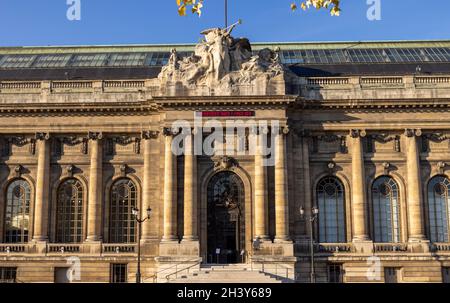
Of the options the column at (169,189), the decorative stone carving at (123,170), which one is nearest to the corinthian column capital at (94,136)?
the decorative stone carving at (123,170)

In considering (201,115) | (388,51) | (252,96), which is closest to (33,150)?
(201,115)

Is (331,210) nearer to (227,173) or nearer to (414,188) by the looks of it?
(414,188)

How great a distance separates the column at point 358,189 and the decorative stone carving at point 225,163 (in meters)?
8.82

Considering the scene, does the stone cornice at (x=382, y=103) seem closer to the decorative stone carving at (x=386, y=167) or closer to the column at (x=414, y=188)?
the column at (x=414, y=188)

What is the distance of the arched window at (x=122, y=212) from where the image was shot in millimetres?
46156

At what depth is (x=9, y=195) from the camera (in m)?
47.1

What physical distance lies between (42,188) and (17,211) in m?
3.00

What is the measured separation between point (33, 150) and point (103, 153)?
542 cm

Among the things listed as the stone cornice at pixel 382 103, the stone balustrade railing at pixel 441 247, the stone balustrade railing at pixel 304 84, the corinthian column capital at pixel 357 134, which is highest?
the stone balustrade railing at pixel 304 84

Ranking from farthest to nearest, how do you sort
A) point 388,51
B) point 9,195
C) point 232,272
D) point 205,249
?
1. point 388,51
2. point 9,195
3. point 205,249
4. point 232,272

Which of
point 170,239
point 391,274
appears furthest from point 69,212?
point 391,274

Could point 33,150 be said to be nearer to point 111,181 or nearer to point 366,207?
point 111,181

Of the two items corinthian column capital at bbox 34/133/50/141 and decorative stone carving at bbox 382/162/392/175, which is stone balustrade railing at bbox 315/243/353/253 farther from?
corinthian column capital at bbox 34/133/50/141

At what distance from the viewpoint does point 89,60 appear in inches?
2190
